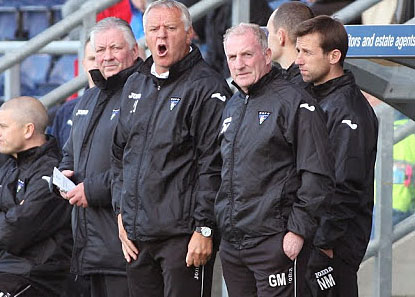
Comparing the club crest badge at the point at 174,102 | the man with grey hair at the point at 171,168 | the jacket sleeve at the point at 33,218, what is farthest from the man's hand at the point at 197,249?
the jacket sleeve at the point at 33,218

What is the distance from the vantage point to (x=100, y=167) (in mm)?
5824

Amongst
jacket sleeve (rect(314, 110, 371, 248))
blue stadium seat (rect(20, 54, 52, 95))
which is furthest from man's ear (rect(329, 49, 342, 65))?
blue stadium seat (rect(20, 54, 52, 95))

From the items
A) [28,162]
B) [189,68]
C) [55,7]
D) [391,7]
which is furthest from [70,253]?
[55,7]

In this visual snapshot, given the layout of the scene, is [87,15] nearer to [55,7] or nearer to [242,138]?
[242,138]

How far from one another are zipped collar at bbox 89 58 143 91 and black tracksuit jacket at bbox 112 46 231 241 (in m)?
0.55

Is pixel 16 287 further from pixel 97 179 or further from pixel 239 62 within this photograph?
pixel 239 62

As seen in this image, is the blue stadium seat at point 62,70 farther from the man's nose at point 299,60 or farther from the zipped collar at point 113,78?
the man's nose at point 299,60

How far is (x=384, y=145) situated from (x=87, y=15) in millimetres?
2106

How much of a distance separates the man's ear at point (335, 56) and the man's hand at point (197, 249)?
3.28 feet

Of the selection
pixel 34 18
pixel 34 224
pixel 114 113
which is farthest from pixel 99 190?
pixel 34 18

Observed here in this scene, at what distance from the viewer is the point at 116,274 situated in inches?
226

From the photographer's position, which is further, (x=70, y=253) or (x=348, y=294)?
(x=70, y=253)

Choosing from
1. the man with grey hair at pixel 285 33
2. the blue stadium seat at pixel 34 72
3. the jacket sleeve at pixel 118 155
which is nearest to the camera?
the jacket sleeve at pixel 118 155

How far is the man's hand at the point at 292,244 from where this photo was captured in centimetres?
477
